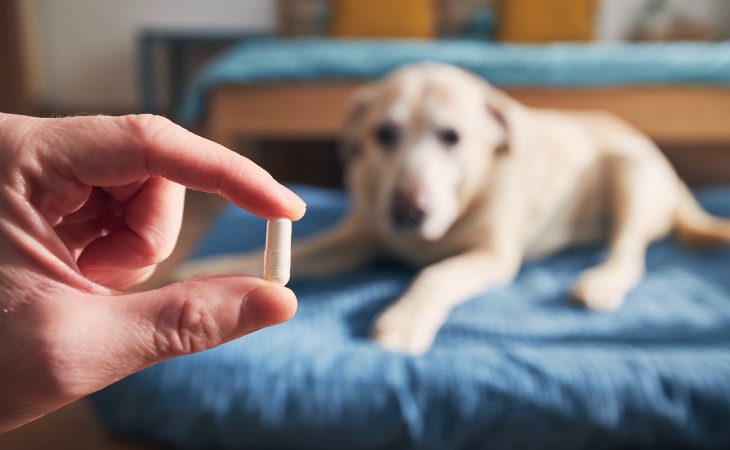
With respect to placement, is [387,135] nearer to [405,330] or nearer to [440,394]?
[405,330]

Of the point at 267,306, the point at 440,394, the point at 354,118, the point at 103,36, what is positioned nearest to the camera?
the point at 267,306

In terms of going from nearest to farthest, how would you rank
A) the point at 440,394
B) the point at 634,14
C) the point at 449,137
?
the point at 440,394 → the point at 449,137 → the point at 634,14

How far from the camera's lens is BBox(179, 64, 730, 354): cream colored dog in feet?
3.76

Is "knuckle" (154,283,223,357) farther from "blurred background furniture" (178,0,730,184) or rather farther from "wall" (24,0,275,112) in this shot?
"wall" (24,0,275,112)

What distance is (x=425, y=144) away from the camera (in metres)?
1.22

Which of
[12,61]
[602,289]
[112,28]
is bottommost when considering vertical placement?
[12,61]

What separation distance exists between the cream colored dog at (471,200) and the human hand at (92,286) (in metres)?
0.62

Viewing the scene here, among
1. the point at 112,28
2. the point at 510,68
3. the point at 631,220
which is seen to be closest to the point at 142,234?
the point at 631,220

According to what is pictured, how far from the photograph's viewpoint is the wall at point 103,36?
13.4 ft

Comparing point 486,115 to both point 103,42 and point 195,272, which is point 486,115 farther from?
point 103,42

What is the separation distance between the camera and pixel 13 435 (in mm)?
952

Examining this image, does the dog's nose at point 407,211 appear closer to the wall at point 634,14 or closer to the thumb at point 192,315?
the thumb at point 192,315

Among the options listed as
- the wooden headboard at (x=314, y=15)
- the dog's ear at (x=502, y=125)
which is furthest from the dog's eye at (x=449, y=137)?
the wooden headboard at (x=314, y=15)

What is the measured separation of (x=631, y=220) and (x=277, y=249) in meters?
1.23
